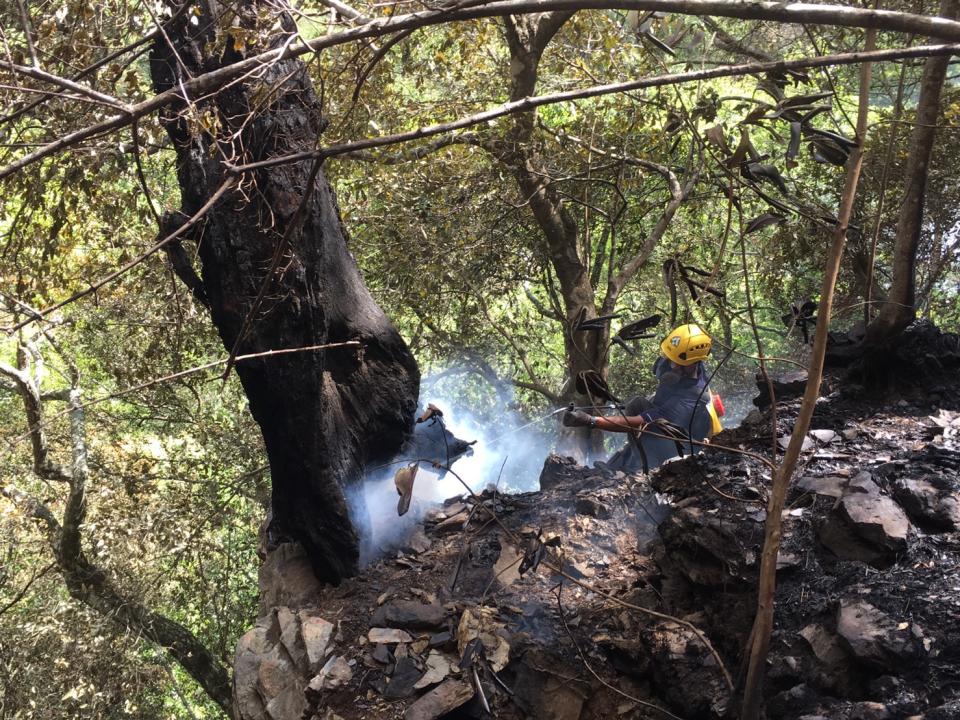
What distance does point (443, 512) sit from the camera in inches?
221

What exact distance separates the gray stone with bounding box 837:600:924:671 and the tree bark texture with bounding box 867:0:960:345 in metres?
2.34

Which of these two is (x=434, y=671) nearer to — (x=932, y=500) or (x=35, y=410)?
(x=932, y=500)

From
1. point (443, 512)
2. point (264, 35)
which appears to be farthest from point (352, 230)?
point (264, 35)

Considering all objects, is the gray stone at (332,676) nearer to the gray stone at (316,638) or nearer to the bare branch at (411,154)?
the gray stone at (316,638)

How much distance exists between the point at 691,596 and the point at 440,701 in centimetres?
141

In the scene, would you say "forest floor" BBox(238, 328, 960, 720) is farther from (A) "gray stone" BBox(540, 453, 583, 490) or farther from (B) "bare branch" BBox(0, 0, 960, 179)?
(B) "bare branch" BBox(0, 0, 960, 179)

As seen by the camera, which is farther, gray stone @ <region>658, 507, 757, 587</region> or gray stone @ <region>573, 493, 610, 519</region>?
gray stone @ <region>573, 493, 610, 519</region>

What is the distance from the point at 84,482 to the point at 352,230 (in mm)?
4252

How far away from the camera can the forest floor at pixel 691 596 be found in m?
3.14

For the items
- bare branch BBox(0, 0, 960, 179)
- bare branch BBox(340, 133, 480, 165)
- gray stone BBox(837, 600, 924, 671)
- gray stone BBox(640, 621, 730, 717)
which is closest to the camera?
bare branch BBox(0, 0, 960, 179)

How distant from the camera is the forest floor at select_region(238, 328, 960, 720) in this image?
3.14 meters

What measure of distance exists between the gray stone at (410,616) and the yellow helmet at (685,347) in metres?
2.59

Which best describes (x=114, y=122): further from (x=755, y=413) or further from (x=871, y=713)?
(x=755, y=413)

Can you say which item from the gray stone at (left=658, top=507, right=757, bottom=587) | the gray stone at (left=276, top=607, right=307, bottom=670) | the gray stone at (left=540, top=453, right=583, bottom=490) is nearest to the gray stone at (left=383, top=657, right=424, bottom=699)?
the gray stone at (left=276, top=607, right=307, bottom=670)
